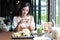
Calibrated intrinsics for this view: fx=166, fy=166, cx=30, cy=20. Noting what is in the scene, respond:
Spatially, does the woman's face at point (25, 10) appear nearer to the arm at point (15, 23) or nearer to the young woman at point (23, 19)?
the young woman at point (23, 19)

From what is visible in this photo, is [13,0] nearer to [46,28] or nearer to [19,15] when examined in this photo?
[19,15]

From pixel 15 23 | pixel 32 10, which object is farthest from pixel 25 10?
pixel 15 23

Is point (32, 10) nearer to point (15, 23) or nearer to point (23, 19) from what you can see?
point (23, 19)

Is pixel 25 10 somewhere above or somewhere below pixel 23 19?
above

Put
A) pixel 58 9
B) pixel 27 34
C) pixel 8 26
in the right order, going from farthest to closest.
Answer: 1. pixel 8 26
2. pixel 58 9
3. pixel 27 34

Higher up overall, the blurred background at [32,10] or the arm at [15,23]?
the blurred background at [32,10]

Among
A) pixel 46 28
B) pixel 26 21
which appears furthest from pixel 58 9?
pixel 46 28

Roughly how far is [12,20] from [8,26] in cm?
11

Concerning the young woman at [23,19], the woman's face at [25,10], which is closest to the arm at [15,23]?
the young woman at [23,19]

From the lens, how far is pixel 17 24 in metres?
2.63

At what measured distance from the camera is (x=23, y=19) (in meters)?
2.63

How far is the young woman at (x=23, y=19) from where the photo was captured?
8.61 ft

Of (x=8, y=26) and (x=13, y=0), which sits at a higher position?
(x=13, y=0)

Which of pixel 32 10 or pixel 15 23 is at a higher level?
pixel 32 10
